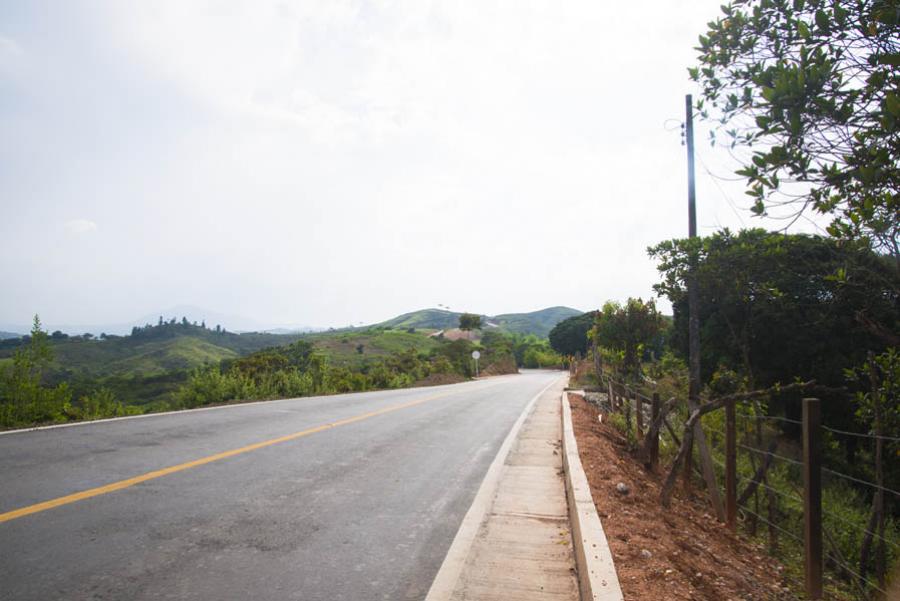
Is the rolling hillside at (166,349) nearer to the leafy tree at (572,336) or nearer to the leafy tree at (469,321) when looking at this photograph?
the leafy tree at (469,321)

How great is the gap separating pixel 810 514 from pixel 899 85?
10.7ft

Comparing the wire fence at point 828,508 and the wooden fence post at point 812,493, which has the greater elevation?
the wooden fence post at point 812,493

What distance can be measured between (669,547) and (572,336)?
103244 mm

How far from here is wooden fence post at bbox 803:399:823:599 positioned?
4.08 meters

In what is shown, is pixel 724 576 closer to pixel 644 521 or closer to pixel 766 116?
pixel 644 521

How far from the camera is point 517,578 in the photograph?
140 inches

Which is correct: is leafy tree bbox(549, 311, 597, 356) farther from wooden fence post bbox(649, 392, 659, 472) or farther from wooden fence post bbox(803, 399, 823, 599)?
wooden fence post bbox(803, 399, 823, 599)

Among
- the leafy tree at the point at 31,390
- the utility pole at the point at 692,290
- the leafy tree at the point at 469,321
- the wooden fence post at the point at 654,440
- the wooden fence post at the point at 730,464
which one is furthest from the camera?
the leafy tree at the point at 469,321

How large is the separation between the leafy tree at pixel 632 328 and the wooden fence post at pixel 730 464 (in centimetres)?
1425

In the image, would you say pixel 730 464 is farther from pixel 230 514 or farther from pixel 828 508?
pixel 828 508

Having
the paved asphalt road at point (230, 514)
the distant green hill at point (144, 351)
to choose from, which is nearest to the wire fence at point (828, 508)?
the paved asphalt road at point (230, 514)

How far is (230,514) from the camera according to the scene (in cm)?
446

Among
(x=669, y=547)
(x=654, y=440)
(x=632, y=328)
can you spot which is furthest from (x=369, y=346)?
(x=669, y=547)

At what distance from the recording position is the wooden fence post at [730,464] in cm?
608
